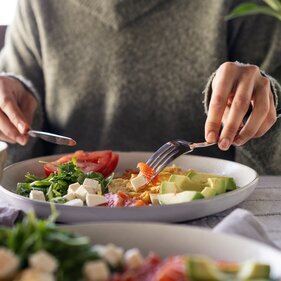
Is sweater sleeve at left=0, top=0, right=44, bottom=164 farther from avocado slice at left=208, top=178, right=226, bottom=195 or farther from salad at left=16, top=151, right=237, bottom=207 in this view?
avocado slice at left=208, top=178, right=226, bottom=195

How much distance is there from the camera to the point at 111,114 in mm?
1720

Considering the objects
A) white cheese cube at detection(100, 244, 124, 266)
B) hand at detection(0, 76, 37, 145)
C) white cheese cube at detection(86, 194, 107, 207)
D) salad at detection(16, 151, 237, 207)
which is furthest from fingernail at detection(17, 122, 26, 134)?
white cheese cube at detection(100, 244, 124, 266)

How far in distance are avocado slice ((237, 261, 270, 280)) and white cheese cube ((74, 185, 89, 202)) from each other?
1.51ft

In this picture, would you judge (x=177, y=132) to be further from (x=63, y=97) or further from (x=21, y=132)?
(x=21, y=132)

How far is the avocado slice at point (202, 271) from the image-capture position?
0.51 m

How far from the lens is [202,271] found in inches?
20.1

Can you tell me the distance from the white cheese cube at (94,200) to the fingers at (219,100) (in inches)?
10.9

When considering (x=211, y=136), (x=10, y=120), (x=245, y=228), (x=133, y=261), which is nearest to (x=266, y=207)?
(x=211, y=136)

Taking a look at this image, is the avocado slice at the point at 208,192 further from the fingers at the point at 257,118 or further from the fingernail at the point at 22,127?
the fingernail at the point at 22,127

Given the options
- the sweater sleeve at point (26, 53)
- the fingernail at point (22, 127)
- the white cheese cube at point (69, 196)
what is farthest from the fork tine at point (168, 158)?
the sweater sleeve at point (26, 53)

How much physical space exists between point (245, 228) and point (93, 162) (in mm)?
563

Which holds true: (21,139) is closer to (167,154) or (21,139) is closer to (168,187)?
(167,154)

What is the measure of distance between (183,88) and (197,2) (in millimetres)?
255

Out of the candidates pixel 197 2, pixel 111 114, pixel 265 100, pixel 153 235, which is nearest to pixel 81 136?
pixel 111 114
